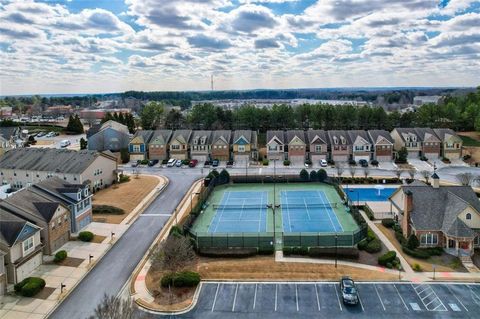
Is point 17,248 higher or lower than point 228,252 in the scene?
higher

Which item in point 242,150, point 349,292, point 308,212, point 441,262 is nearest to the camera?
point 349,292

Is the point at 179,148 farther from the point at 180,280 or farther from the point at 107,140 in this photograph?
the point at 180,280

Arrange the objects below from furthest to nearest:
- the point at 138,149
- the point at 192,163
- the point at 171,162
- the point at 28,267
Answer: the point at 138,149, the point at 171,162, the point at 192,163, the point at 28,267

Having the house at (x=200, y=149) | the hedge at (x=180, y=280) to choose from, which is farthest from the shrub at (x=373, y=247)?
→ the house at (x=200, y=149)

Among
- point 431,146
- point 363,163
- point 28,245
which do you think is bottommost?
point 28,245

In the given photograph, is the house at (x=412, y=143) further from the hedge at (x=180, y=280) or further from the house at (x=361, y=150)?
the hedge at (x=180, y=280)

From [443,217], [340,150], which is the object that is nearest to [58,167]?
[340,150]
